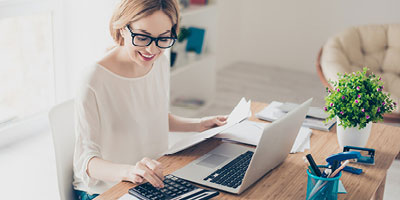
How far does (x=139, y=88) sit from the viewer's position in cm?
170

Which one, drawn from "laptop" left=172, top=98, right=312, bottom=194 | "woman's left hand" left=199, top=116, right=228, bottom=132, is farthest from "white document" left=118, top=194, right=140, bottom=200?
"woman's left hand" left=199, top=116, right=228, bottom=132

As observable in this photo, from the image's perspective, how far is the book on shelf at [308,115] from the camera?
186cm

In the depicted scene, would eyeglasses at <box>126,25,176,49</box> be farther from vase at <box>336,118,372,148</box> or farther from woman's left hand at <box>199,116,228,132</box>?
vase at <box>336,118,372,148</box>

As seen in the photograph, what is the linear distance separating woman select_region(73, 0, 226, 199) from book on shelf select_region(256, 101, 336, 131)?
23 cm

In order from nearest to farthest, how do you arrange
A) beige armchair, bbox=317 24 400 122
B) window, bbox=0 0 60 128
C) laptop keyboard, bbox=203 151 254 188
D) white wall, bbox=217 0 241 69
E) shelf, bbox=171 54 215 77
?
laptop keyboard, bbox=203 151 254 188, window, bbox=0 0 60 128, beige armchair, bbox=317 24 400 122, shelf, bbox=171 54 215 77, white wall, bbox=217 0 241 69

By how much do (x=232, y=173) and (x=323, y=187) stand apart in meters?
0.30

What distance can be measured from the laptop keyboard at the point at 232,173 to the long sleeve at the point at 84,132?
0.36m

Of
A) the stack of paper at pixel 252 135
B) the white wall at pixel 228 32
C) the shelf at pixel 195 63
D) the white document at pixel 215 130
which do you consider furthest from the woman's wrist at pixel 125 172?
the white wall at pixel 228 32

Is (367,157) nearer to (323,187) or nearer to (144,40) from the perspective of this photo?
(323,187)

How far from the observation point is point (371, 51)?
3.63 metres

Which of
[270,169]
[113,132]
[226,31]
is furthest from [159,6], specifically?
[226,31]

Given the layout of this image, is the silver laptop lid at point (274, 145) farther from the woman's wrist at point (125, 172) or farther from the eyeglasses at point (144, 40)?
the eyeglasses at point (144, 40)

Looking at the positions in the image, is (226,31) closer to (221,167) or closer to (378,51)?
(378,51)

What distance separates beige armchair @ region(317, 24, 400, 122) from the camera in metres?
3.51
